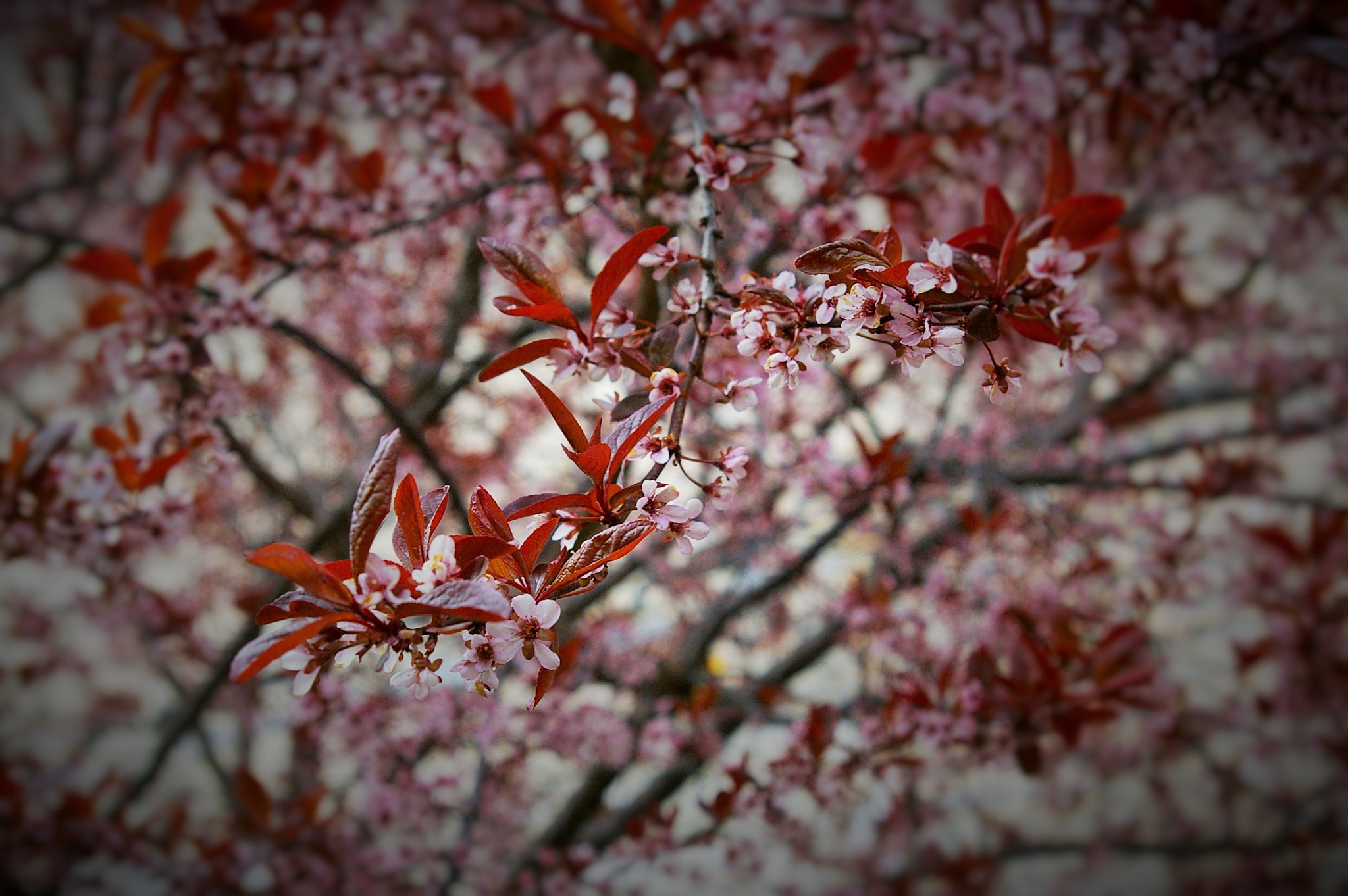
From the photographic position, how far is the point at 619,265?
0.44 m

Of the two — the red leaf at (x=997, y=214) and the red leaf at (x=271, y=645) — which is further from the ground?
the red leaf at (x=997, y=214)

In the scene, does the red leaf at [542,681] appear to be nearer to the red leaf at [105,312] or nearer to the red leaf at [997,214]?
the red leaf at [997,214]

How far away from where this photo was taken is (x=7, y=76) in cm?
150

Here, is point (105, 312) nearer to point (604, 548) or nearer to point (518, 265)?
point (518, 265)

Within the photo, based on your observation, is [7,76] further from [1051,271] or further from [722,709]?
[1051,271]

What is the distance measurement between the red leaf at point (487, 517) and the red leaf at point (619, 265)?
132 millimetres

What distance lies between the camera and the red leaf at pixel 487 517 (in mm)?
404

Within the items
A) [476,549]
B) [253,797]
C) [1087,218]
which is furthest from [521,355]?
[253,797]

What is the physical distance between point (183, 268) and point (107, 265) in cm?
7

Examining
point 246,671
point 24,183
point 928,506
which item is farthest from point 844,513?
point 24,183

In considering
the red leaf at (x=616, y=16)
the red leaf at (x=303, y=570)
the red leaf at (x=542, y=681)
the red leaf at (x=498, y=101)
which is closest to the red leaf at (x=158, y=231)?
the red leaf at (x=498, y=101)

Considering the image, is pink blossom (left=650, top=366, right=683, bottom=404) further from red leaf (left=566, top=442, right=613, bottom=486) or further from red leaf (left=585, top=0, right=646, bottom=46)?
red leaf (left=585, top=0, right=646, bottom=46)

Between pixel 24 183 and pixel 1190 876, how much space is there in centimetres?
327

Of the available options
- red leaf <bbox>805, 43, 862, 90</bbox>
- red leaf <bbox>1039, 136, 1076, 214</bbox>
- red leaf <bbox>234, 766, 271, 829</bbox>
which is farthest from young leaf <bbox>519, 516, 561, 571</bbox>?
red leaf <bbox>234, 766, 271, 829</bbox>
